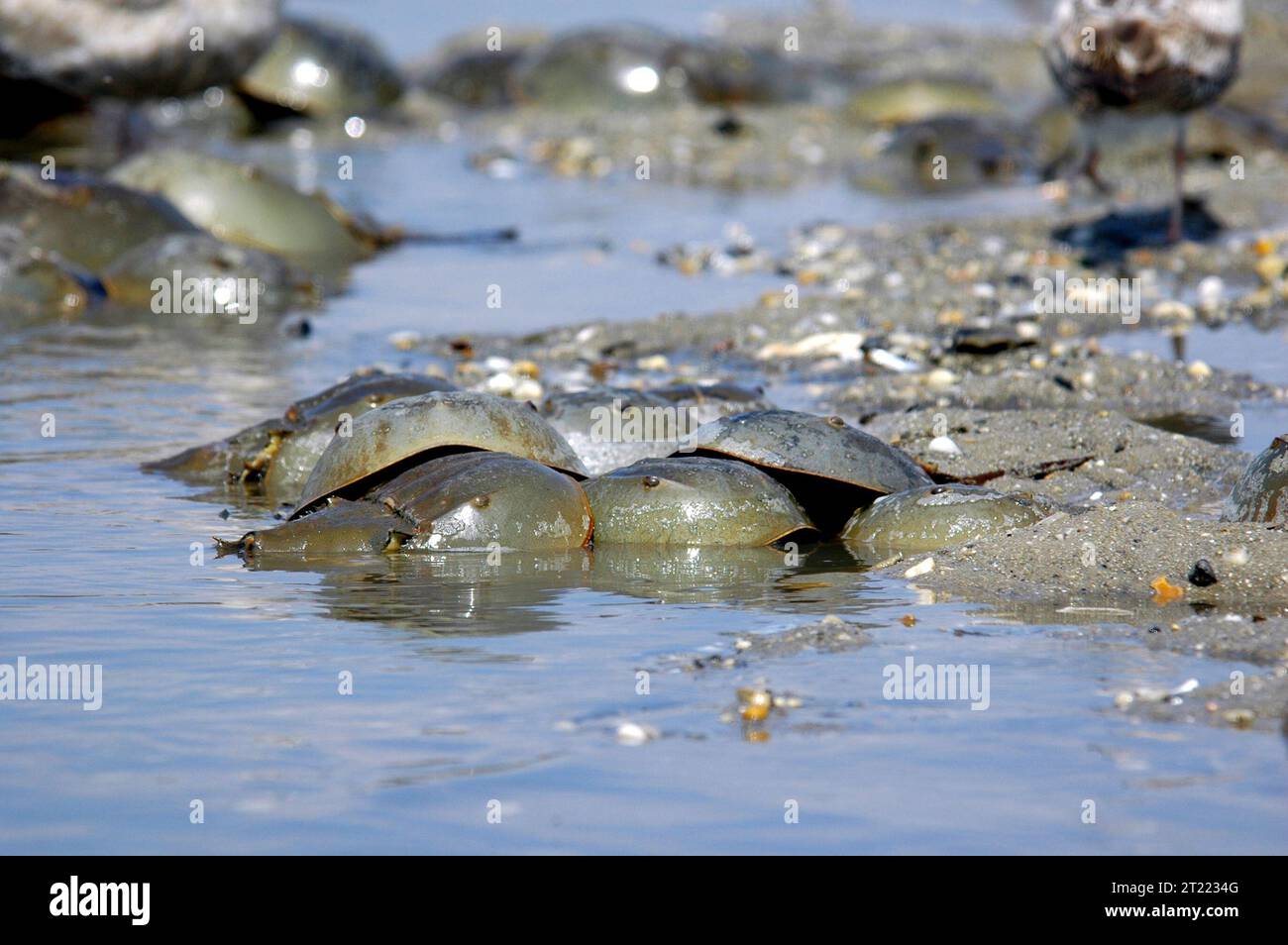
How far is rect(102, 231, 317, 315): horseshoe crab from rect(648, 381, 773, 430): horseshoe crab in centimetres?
334

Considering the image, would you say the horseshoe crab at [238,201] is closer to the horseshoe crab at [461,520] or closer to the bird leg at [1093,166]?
the bird leg at [1093,166]

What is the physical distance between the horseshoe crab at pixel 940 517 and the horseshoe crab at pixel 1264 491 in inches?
20.4

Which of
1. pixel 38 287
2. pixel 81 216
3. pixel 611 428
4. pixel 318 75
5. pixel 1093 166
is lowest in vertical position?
pixel 611 428

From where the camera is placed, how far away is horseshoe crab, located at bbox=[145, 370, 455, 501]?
5406 mm

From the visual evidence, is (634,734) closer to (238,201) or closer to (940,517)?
(940,517)

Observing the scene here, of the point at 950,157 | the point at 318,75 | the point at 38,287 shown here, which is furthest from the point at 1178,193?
the point at 318,75

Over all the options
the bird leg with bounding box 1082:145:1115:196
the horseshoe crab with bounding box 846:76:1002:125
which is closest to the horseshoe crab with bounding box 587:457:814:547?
the bird leg with bounding box 1082:145:1115:196

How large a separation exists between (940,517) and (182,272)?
4977 millimetres

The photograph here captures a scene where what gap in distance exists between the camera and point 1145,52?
28.5 feet

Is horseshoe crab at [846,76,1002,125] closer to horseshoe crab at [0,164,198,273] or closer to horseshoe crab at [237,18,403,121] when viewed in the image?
horseshoe crab at [237,18,403,121]

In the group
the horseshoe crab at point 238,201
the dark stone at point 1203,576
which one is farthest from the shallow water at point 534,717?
the horseshoe crab at point 238,201

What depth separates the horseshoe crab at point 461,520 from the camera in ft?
15.0

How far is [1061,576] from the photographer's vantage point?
428 centimetres
